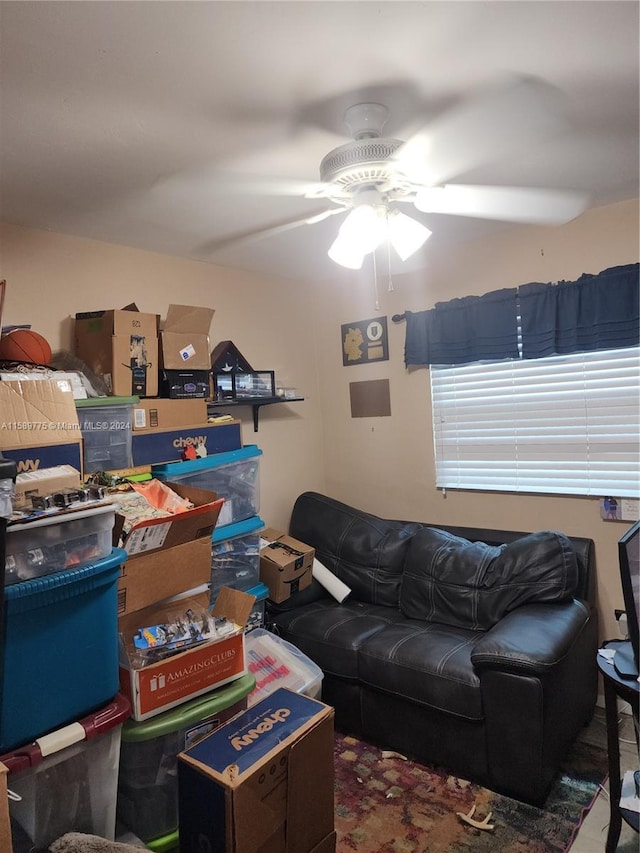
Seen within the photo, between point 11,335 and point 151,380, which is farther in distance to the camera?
point 151,380

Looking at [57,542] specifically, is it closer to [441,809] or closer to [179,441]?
[179,441]

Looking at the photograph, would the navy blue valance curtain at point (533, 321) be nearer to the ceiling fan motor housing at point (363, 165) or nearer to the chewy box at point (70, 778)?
the ceiling fan motor housing at point (363, 165)

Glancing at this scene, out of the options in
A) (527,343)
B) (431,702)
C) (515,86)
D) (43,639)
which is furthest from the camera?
(527,343)

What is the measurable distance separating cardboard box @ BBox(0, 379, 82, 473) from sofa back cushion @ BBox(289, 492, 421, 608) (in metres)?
1.81

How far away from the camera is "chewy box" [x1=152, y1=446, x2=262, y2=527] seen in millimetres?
2512

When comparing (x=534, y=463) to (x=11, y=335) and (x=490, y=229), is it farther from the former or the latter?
(x=11, y=335)

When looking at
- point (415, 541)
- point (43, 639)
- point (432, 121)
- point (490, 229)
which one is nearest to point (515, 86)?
point (432, 121)

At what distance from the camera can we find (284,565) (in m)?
2.93

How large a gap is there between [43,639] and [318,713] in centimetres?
93

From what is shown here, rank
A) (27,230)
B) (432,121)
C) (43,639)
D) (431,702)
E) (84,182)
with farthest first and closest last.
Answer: (27,230)
(431,702)
(84,182)
(432,121)
(43,639)

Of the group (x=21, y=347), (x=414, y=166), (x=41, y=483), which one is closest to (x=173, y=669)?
(x=41, y=483)

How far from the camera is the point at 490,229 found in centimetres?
296

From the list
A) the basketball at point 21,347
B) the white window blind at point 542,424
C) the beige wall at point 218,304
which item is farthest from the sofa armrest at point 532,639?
the basketball at point 21,347

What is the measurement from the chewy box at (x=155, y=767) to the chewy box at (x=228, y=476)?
1.03 metres
